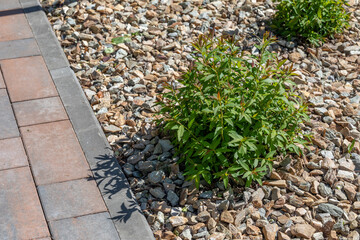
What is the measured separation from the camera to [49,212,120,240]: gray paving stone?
308 cm

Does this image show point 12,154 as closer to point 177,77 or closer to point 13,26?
point 177,77

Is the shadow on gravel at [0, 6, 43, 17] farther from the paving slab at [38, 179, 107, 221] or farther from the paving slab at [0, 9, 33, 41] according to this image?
the paving slab at [38, 179, 107, 221]

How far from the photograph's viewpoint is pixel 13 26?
207 inches

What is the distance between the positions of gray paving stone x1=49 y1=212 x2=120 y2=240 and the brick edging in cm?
5

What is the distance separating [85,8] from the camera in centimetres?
555

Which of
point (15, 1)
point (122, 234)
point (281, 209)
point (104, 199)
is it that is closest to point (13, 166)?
point (104, 199)

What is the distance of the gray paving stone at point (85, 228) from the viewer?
308 cm

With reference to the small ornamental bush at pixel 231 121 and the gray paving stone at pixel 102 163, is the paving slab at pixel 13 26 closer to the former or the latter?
the gray paving stone at pixel 102 163

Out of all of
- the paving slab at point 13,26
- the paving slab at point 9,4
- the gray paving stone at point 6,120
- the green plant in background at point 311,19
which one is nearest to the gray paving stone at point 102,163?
the gray paving stone at point 6,120

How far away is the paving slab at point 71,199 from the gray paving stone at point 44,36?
1.60 metres

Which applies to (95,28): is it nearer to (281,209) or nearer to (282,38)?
(282,38)

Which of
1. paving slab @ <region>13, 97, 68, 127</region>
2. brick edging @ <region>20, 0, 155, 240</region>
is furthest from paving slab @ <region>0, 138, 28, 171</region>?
brick edging @ <region>20, 0, 155, 240</region>

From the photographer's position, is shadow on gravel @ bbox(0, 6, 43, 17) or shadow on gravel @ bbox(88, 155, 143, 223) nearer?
shadow on gravel @ bbox(88, 155, 143, 223)

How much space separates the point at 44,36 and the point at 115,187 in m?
2.36
